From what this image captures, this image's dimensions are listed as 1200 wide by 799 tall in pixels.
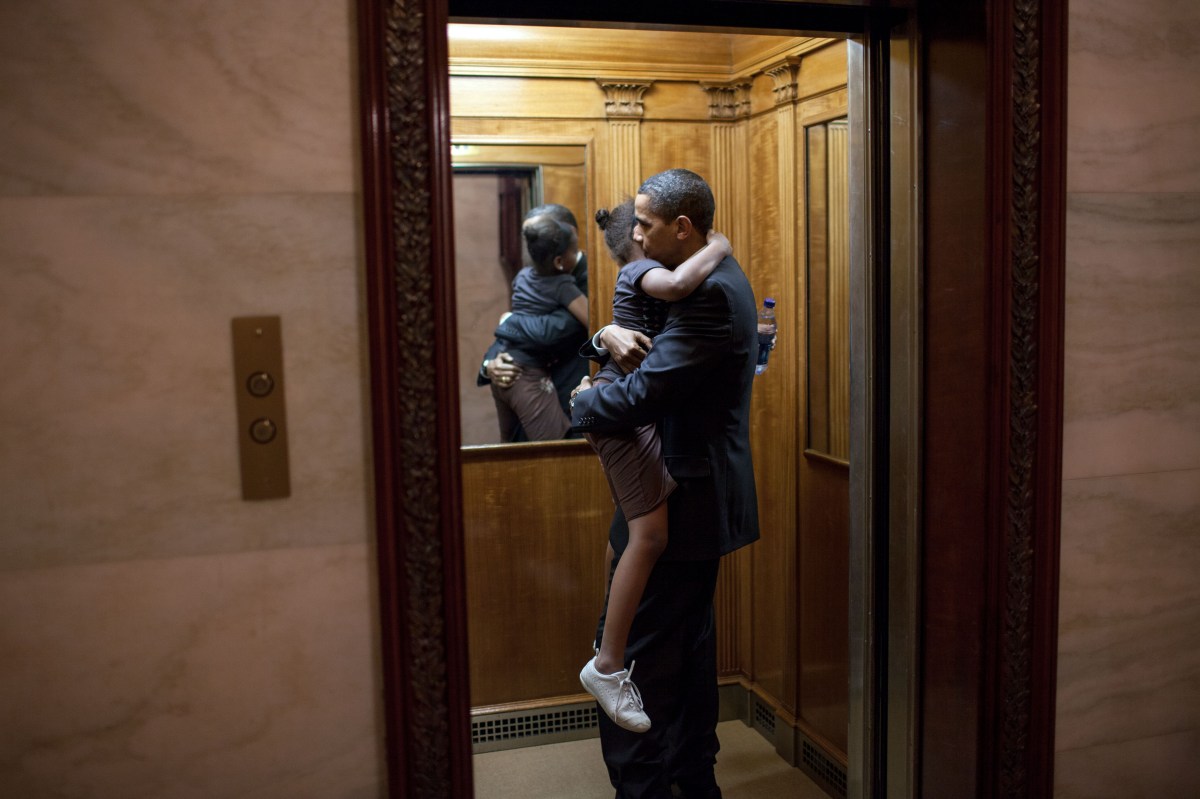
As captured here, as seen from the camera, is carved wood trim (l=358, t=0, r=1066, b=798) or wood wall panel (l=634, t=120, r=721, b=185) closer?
carved wood trim (l=358, t=0, r=1066, b=798)

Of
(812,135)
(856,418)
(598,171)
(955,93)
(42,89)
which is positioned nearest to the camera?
(42,89)

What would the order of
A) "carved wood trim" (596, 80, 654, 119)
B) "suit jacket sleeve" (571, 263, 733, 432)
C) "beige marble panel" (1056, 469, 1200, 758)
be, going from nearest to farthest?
"beige marble panel" (1056, 469, 1200, 758) → "suit jacket sleeve" (571, 263, 733, 432) → "carved wood trim" (596, 80, 654, 119)

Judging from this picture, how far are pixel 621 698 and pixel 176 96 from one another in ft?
4.67

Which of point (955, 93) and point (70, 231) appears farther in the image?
point (955, 93)

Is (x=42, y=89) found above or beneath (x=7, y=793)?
above

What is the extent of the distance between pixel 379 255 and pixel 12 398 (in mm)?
494

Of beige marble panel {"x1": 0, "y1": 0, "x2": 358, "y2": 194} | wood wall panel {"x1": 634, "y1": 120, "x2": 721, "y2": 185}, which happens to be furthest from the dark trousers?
beige marble panel {"x1": 0, "y1": 0, "x2": 358, "y2": 194}

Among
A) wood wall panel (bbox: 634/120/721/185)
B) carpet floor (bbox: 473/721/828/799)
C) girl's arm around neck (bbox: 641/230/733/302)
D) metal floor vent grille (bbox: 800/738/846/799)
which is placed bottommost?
carpet floor (bbox: 473/721/828/799)

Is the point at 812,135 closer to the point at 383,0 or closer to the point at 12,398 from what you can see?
the point at 383,0

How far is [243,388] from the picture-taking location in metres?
1.31

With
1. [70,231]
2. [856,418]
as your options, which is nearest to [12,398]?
[70,231]

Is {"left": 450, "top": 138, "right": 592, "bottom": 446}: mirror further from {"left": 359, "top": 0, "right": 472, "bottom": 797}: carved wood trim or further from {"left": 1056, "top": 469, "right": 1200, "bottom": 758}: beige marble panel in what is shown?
{"left": 1056, "top": 469, "right": 1200, "bottom": 758}: beige marble panel

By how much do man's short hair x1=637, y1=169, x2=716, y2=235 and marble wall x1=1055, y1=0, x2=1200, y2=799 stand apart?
75 centimetres

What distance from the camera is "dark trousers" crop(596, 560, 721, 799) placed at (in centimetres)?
211
